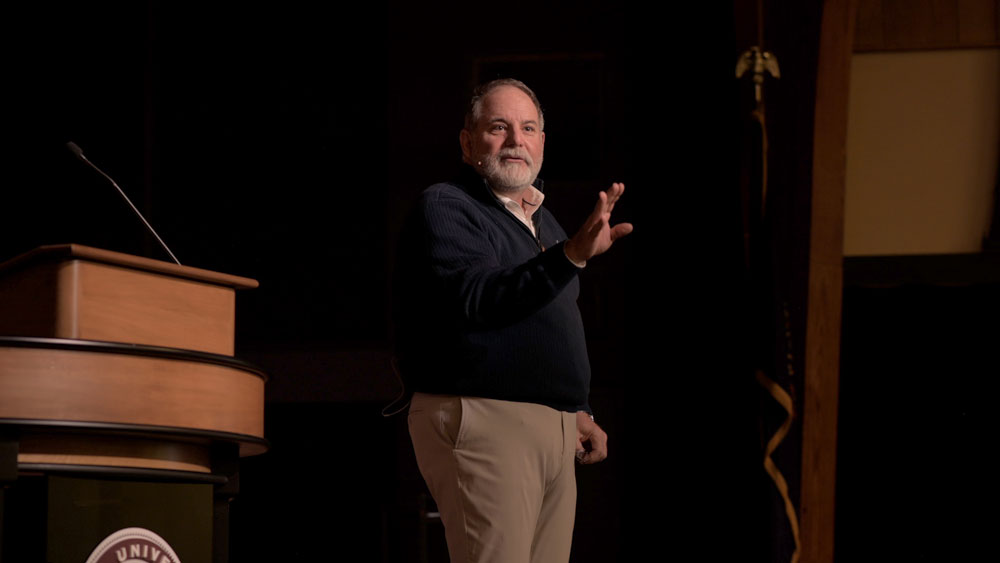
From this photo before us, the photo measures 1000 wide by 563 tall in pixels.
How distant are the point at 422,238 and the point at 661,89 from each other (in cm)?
127

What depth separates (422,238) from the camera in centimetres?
196

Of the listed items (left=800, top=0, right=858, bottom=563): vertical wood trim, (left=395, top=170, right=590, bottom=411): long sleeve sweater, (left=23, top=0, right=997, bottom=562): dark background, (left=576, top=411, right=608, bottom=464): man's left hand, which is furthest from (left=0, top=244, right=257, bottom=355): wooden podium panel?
(left=23, top=0, right=997, bottom=562): dark background

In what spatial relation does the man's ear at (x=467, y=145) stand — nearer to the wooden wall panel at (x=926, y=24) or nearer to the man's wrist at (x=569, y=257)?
the man's wrist at (x=569, y=257)


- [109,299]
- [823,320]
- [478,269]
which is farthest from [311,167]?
[478,269]

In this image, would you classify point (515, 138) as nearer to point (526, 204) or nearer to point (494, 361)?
point (526, 204)

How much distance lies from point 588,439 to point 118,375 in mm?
856

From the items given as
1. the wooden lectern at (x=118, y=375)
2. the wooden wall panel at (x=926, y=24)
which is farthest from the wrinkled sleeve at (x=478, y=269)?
the wooden wall panel at (x=926, y=24)

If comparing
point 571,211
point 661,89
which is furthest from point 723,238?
point 571,211

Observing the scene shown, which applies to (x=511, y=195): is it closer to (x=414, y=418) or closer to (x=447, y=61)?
(x=414, y=418)

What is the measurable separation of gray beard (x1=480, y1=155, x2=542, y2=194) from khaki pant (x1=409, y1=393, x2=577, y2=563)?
0.40 meters

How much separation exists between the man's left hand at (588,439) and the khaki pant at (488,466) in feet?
0.48

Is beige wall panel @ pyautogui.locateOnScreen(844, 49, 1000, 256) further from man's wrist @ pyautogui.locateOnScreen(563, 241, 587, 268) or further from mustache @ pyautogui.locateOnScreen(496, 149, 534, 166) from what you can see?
man's wrist @ pyautogui.locateOnScreen(563, 241, 587, 268)

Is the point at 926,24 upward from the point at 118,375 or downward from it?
upward

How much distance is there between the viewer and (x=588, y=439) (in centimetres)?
212
